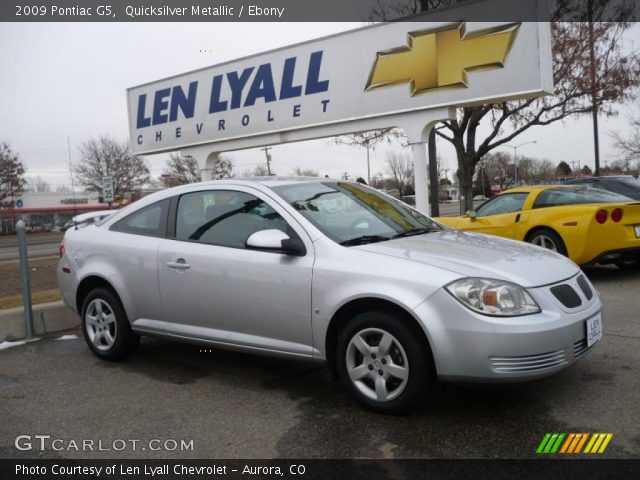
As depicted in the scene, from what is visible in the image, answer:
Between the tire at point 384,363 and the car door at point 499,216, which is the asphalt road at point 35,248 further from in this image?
the tire at point 384,363

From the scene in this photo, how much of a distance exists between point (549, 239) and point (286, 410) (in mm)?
5506

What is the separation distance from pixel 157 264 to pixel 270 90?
7.76 m

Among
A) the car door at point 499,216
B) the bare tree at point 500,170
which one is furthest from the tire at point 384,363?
the bare tree at point 500,170

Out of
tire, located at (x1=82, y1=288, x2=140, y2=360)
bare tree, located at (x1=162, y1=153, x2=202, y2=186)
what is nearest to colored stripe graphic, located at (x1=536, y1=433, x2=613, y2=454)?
tire, located at (x1=82, y1=288, x2=140, y2=360)

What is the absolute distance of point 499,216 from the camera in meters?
8.69

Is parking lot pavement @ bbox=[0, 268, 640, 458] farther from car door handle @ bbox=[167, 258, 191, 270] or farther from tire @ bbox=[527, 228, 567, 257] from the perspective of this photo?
tire @ bbox=[527, 228, 567, 257]

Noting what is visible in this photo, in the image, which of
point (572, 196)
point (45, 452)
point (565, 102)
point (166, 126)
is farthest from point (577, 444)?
point (565, 102)

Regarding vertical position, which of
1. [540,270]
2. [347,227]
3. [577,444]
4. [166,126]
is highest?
[166,126]

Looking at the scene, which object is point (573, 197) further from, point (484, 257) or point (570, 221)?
point (484, 257)

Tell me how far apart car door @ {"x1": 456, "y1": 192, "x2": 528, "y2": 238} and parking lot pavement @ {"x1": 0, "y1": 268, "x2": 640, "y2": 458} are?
3.39 m

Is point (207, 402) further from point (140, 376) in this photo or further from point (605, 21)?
point (605, 21)

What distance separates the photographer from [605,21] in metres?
18.6

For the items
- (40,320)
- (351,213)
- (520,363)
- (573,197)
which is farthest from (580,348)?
(40,320)

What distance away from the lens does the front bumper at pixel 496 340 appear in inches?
128
